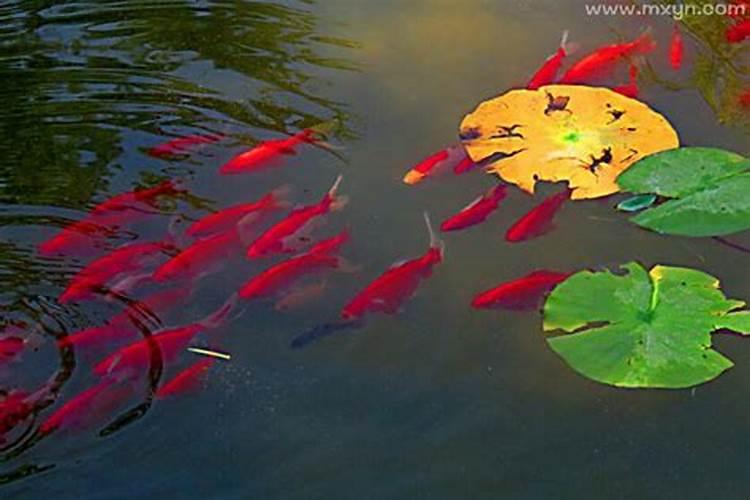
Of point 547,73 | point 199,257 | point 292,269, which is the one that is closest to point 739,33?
point 547,73

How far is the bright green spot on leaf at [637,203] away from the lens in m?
2.70

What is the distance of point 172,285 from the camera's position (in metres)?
2.55

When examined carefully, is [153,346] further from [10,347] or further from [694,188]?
[694,188]

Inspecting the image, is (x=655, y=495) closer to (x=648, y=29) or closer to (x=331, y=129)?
(x=331, y=129)

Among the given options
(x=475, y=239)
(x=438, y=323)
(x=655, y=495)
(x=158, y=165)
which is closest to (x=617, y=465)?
(x=655, y=495)

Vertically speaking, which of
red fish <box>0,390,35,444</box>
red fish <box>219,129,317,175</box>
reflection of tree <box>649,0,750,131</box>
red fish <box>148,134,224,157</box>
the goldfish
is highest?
reflection of tree <box>649,0,750,131</box>

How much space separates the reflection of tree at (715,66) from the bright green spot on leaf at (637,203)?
0.50 m

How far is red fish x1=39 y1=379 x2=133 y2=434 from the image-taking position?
86.0 inches

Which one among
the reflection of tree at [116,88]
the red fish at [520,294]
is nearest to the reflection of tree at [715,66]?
the red fish at [520,294]

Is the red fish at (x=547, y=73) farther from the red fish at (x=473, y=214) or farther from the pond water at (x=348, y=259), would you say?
the red fish at (x=473, y=214)

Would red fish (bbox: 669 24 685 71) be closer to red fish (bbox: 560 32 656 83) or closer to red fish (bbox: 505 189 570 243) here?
red fish (bbox: 560 32 656 83)

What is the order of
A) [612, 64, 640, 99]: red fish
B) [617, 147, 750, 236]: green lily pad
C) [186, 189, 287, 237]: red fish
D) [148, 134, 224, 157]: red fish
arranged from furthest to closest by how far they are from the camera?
[612, 64, 640, 99]: red fish → [148, 134, 224, 157]: red fish → [186, 189, 287, 237]: red fish → [617, 147, 750, 236]: green lily pad

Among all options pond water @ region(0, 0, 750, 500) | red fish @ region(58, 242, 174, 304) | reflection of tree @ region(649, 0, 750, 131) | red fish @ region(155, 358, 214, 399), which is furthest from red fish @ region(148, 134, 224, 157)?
reflection of tree @ region(649, 0, 750, 131)

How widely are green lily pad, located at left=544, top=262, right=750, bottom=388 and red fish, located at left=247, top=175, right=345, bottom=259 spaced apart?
2.19 ft
